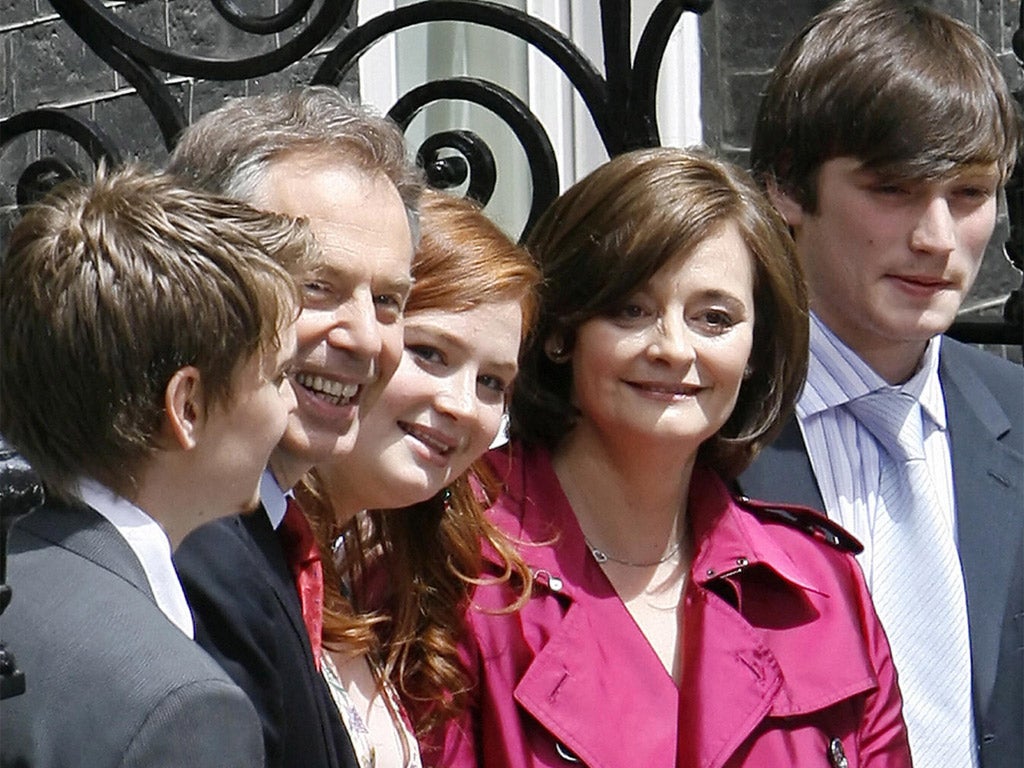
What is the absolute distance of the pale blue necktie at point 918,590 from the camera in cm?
291

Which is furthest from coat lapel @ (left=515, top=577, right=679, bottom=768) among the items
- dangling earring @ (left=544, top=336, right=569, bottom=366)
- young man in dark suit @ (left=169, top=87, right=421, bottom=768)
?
young man in dark suit @ (left=169, top=87, right=421, bottom=768)

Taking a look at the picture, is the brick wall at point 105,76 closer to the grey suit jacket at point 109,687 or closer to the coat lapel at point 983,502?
the coat lapel at point 983,502

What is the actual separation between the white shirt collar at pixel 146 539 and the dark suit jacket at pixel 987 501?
4.41 ft

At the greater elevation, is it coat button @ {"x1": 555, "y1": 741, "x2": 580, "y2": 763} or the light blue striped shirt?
the light blue striped shirt

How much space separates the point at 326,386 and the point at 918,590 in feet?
3.81

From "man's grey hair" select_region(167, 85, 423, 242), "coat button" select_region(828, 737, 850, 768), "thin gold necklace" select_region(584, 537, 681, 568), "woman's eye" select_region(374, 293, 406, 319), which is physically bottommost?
"coat button" select_region(828, 737, 850, 768)

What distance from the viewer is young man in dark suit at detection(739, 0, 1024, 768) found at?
2.95 meters

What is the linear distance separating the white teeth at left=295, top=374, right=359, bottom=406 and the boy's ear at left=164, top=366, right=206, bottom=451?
0.38 m

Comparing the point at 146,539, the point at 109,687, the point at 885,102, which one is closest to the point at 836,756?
the point at 885,102

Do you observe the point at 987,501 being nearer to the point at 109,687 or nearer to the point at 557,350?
the point at 557,350

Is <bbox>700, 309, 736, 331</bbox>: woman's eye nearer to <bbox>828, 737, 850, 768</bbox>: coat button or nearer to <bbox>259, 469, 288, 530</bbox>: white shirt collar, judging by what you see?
<bbox>828, 737, 850, 768</bbox>: coat button

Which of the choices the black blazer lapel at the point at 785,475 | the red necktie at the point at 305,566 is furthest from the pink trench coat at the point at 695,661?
the red necktie at the point at 305,566

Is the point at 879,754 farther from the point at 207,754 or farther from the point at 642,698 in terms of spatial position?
the point at 207,754

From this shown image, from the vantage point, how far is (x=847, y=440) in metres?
3.10
